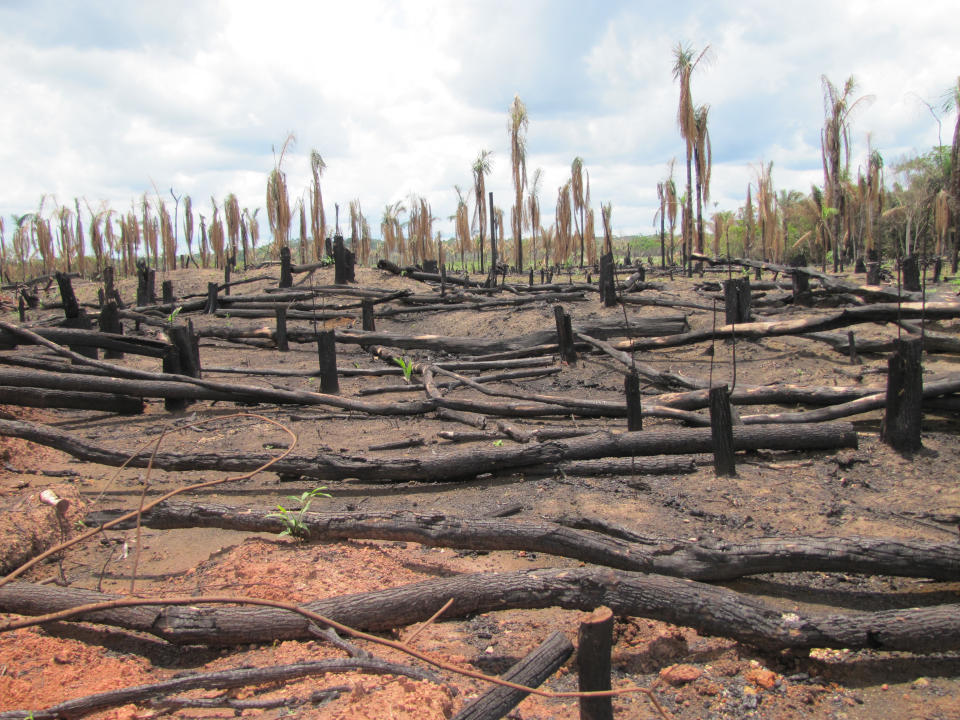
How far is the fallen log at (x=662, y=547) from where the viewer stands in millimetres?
3166

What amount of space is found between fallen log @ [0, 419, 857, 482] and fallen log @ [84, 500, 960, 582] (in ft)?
3.53

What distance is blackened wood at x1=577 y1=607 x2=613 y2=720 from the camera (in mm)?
2021

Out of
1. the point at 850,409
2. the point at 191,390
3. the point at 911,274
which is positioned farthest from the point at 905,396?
the point at 191,390

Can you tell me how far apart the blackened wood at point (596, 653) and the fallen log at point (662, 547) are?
1281 mm

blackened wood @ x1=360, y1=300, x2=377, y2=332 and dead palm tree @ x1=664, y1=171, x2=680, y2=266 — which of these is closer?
blackened wood @ x1=360, y1=300, x2=377, y2=332

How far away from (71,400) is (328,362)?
120 inches

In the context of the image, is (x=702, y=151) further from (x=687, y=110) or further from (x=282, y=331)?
(x=282, y=331)

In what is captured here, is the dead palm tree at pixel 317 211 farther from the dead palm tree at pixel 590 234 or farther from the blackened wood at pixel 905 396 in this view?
the blackened wood at pixel 905 396

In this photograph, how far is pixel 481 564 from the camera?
12.5 ft

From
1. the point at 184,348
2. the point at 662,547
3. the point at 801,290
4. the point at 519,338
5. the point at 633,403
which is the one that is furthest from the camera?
the point at 801,290

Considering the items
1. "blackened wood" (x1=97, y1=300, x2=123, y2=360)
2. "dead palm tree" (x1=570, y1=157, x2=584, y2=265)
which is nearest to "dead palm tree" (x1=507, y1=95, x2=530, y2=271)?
"dead palm tree" (x1=570, y1=157, x2=584, y2=265)

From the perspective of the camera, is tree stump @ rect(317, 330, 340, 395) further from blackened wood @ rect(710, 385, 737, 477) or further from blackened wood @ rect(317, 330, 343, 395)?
blackened wood @ rect(710, 385, 737, 477)

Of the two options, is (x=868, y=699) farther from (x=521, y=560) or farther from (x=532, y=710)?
(x=521, y=560)

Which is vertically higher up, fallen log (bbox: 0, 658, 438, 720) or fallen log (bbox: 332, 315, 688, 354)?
fallen log (bbox: 332, 315, 688, 354)
